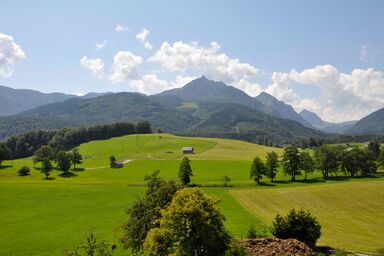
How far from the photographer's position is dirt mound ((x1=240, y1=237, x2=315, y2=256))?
33.3 meters

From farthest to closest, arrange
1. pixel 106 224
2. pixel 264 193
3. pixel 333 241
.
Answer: pixel 264 193, pixel 106 224, pixel 333 241

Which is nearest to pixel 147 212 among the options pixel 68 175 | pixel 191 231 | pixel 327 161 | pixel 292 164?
pixel 191 231

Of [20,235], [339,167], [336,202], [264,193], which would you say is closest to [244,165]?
[339,167]

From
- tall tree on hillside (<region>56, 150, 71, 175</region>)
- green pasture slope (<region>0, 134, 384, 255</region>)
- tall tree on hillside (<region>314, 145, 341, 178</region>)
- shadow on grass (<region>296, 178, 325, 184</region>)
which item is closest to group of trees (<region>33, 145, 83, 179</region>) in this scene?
tall tree on hillside (<region>56, 150, 71, 175</region>)

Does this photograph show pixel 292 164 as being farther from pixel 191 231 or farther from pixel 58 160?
pixel 191 231

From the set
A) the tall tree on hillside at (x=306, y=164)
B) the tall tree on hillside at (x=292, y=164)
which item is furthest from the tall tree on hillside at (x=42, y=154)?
the tall tree on hillside at (x=306, y=164)

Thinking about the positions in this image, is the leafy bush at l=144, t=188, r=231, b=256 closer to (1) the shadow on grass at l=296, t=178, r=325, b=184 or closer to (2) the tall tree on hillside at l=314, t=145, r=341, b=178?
(1) the shadow on grass at l=296, t=178, r=325, b=184

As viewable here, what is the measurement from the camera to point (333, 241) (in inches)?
1858

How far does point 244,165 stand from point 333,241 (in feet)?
329

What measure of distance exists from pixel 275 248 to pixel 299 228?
8.33 metres

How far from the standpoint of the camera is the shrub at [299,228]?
136ft

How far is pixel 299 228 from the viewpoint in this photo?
136ft

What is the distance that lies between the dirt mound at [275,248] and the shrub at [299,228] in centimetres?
510

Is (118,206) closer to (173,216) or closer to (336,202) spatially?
(336,202)
